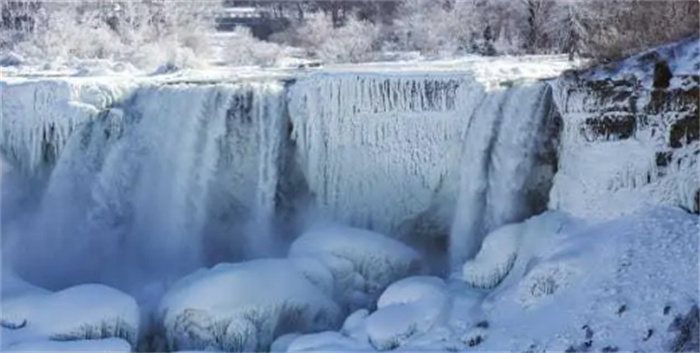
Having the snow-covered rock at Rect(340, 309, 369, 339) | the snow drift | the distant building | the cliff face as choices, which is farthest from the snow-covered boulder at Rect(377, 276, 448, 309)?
the distant building

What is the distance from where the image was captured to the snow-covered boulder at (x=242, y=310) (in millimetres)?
10977

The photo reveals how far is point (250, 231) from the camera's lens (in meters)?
13.8

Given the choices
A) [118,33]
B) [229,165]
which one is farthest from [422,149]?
[118,33]

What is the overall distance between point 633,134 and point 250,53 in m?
15.8

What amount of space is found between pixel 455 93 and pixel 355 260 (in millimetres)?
2405

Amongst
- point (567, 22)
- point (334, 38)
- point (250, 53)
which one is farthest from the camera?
point (334, 38)

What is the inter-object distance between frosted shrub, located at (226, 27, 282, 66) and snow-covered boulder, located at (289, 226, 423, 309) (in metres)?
10.1

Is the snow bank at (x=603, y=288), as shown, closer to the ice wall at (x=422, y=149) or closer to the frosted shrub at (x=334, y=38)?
the ice wall at (x=422, y=149)

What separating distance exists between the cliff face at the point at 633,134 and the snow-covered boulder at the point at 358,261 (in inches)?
74.1

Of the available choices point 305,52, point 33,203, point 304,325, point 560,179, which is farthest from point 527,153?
Answer: point 305,52

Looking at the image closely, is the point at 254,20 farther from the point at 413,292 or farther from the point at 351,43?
the point at 413,292

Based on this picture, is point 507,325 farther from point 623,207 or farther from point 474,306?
point 623,207

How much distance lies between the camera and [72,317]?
1096 centimetres

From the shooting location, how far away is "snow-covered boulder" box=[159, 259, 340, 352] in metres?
11.0
